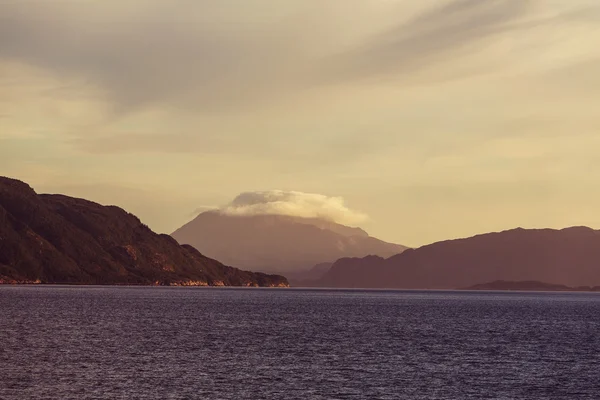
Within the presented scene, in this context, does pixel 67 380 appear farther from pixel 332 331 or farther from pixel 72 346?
pixel 332 331

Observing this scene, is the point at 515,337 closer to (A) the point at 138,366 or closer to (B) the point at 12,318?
(A) the point at 138,366

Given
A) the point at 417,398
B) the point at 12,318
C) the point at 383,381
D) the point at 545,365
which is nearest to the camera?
the point at 417,398

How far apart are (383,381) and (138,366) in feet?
102

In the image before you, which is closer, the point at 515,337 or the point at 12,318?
the point at 515,337

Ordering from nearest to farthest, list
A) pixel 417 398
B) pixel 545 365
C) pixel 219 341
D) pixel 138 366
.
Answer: pixel 417 398, pixel 138 366, pixel 545 365, pixel 219 341

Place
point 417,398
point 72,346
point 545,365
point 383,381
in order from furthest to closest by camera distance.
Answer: point 72,346 → point 545,365 → point 383,381 → point 417,398

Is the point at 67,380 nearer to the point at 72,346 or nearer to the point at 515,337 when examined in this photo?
the point at 72,346

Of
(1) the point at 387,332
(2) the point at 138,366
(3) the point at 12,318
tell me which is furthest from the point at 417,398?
(3) the point at 12,318

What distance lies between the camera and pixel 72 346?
125062 millimetres

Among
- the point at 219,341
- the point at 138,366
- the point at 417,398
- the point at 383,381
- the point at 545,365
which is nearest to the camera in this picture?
the point at 417,398

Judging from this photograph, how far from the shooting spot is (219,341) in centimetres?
13975

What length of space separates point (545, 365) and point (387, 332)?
55.9 meters

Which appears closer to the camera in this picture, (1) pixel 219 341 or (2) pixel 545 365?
(2) pixel 545 365

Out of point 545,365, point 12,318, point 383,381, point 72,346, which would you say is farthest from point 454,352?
point 12,318
